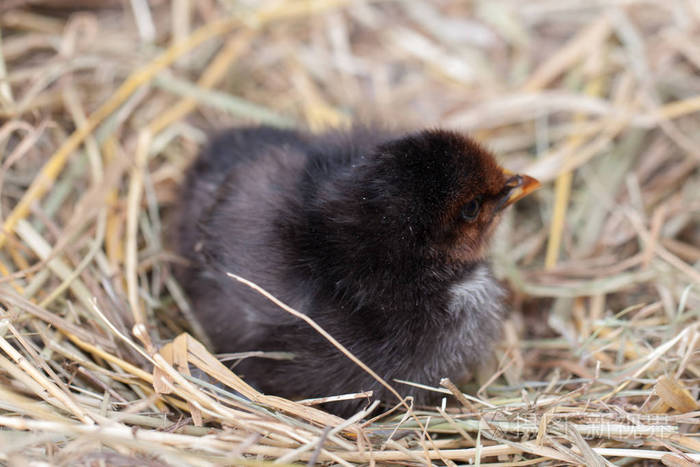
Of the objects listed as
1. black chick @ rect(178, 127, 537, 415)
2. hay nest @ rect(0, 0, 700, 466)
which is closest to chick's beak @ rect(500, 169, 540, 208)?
black chick @ rect(178, 127, 537, 415)

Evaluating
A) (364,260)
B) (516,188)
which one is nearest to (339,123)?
(516,188)

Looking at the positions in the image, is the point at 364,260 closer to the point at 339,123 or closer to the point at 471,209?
the point at 471,209

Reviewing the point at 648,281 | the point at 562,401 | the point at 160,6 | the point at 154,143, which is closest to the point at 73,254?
the point at 154,143

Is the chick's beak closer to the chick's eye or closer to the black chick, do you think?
the black chick

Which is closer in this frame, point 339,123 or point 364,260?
point 364,260

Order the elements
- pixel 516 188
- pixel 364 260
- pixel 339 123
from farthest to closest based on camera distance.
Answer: pixel 339 123, pixel 516 188, pixel 364 260

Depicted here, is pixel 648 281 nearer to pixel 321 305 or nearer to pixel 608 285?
pixel 608 285

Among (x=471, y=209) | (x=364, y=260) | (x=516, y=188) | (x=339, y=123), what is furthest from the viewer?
(x=339, y=123)
